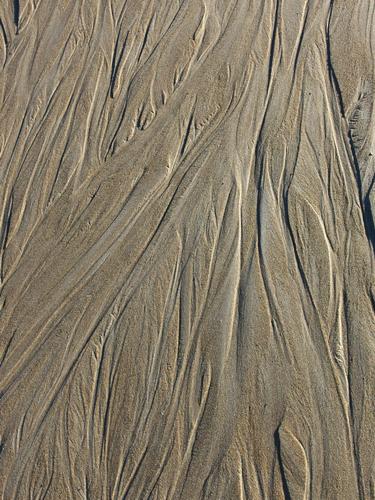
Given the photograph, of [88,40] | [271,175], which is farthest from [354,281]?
[88,40]

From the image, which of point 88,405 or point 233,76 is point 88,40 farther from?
point 88,405

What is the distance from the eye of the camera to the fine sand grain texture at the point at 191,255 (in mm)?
2336

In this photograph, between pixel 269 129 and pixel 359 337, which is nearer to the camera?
pixel 359 337

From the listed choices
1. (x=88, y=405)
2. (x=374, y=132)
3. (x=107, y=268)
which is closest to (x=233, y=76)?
(x=374, y=132)

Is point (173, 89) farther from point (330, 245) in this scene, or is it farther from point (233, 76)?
point (330, 245)

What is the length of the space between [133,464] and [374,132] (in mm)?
2197

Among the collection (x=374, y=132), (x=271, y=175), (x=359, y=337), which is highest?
(x=374, y=132)

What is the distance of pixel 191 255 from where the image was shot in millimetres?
2545

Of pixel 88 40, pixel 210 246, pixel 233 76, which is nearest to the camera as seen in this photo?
pixel 210 246

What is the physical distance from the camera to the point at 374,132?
260cm

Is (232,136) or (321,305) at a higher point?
(232,136)

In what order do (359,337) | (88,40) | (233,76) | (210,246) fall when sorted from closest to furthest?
1. (359,337)
2. (210,246)
3. (233,76)
4. (88,40)

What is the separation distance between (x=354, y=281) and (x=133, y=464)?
1.47m

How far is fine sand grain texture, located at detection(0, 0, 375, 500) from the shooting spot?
2.34m
